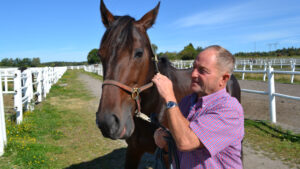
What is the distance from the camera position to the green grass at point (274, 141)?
3955mm

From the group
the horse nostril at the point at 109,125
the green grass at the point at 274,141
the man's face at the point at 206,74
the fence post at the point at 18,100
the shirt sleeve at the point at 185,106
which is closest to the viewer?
the man's face at the point at 206,74

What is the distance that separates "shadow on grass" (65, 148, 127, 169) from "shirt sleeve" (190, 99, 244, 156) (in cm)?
315

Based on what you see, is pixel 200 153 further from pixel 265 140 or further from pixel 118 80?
pixel 265 140

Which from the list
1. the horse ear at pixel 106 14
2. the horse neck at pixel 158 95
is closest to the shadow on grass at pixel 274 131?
the horse neck at pixel 158 95

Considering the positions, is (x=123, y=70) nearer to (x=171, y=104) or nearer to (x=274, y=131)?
(x=171, y=104)

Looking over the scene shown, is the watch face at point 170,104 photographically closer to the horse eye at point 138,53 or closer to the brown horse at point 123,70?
the brown horse at point 123,70

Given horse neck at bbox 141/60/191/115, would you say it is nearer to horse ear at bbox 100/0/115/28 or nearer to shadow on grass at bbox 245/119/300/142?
horse ear at bbox 100/0/115/28

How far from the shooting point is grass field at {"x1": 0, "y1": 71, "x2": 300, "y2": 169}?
3906 millimetres

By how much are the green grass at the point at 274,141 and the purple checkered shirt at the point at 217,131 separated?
330cm

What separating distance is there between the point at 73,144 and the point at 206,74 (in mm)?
4628

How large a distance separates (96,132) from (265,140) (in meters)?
4.48

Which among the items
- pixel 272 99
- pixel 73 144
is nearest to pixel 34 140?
pixel 73 144

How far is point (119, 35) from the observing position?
171 cm

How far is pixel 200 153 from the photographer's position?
4.25 feet
